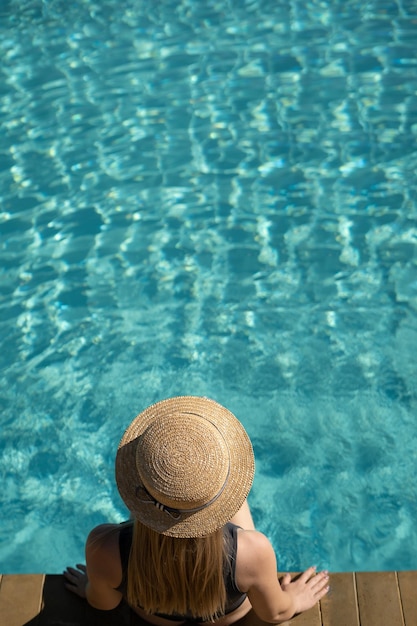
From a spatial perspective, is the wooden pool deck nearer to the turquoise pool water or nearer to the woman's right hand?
the woman's right hand

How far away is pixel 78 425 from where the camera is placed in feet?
13.1

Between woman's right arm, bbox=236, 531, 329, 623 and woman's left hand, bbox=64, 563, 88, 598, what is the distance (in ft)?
2.26

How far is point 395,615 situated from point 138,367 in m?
1.96

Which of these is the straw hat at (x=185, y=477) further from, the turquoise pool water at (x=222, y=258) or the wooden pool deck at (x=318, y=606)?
the turquoise pool water at (x=222, y=258)

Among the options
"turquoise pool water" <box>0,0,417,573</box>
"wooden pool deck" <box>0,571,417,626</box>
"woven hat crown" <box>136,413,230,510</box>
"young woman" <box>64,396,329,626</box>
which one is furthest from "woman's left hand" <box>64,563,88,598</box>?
"woven hat crown" <box>136,413,230,510</box>

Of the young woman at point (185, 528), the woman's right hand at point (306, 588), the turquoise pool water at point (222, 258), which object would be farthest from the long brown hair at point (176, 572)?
the turquoise pool water at point (222, 258)

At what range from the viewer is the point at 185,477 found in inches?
82.5

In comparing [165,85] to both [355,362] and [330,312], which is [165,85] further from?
[355,362]

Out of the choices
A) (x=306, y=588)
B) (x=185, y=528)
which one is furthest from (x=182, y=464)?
(x=306, y=588)

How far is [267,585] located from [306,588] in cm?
44

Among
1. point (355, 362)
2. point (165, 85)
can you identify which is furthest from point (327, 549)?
point (165, 85)

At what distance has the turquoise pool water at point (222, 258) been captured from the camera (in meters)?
3.70

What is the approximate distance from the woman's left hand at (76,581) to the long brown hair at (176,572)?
560mm

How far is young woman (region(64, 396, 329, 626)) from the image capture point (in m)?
2.11
